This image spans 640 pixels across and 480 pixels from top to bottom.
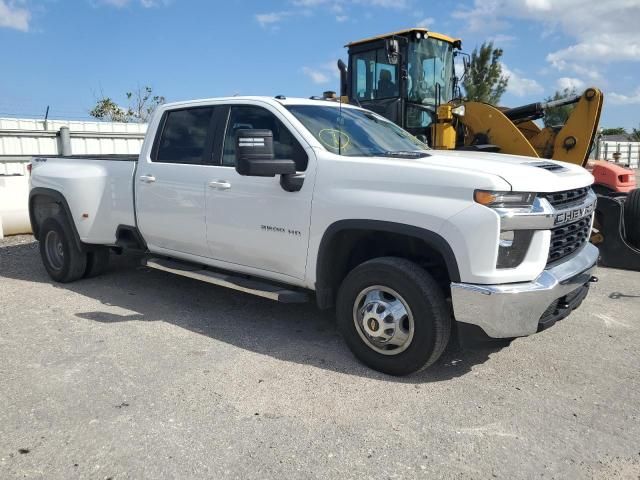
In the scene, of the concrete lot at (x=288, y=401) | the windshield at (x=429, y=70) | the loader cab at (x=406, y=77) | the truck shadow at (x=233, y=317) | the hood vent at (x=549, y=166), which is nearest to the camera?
the concrete lot at (x=288, y=401)

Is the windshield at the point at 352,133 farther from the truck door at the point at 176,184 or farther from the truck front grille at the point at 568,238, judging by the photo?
the truck front grille at the point at 568,238

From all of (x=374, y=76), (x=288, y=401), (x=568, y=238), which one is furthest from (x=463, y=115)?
(x=288, y=401)

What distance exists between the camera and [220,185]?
4.66 metres

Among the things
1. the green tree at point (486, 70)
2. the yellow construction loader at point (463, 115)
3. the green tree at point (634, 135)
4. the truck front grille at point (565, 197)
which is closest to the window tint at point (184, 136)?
the yellow construction loader at point (463, 115)

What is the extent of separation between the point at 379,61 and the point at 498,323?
6263mm

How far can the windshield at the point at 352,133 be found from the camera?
168 inches

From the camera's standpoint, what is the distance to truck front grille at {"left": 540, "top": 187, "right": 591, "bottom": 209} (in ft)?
11.6

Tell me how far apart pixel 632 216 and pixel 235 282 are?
4.88 meters

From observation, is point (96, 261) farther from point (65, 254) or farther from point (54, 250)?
point (54, 250)

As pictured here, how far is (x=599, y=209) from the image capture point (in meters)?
6.71

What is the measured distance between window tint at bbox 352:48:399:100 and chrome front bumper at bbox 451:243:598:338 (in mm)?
5693

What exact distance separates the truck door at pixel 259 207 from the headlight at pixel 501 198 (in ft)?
4.25

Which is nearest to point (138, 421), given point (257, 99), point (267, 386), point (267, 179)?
point (267, 386)

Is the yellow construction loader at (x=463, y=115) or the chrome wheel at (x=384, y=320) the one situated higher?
the yellow construction loader at (x=463, y=115)
